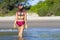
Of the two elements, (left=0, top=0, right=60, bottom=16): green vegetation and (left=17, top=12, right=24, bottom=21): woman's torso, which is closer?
(left=17, top=12, right=24, bottom=21): woman's torso

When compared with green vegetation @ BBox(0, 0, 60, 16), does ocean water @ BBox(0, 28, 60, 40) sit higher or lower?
lower

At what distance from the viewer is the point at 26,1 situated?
49750mm

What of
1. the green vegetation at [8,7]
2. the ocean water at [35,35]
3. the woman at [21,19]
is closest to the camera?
the woman at [21,19]

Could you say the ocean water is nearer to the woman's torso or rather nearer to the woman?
the woman

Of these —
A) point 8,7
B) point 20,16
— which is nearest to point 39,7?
point 8,7

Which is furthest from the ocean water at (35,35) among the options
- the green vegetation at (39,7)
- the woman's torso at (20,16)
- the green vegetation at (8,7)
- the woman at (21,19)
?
the green vegetation at (8,7)

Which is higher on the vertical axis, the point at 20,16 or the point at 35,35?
the point at 20,16

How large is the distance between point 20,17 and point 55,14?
24.5 meters

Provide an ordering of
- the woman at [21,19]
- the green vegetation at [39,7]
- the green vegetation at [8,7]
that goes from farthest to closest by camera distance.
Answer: the green vegetation at [8,7]
the green vegetation at [39,7]
the woman at [21,19]

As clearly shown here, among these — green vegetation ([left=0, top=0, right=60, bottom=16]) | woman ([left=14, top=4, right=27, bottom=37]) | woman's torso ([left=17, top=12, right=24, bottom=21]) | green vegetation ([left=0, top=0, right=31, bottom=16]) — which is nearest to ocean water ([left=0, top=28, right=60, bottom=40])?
woman ([left=14, top=4, right=27, bottom=37])

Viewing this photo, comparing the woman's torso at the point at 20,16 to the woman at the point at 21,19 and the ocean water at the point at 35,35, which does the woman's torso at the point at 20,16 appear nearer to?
the woman at the point at 21,19

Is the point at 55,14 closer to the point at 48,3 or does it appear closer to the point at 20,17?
the point at 48,3

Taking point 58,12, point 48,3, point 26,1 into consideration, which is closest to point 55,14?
point 58,12

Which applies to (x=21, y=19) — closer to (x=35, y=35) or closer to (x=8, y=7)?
(x=35, y=35)
